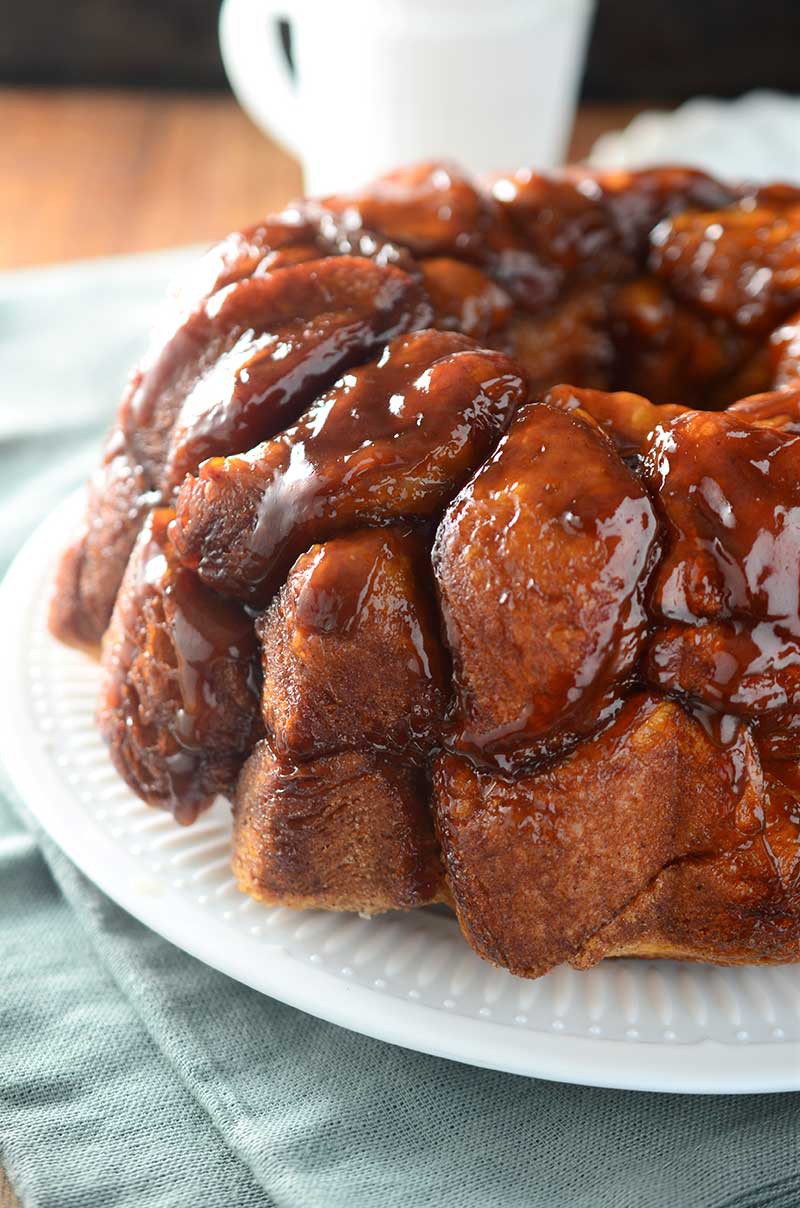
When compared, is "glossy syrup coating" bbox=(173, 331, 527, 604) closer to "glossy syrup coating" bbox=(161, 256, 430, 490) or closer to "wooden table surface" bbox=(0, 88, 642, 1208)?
"glossy syrup coating" bbox=(161, 256, 430, 490)

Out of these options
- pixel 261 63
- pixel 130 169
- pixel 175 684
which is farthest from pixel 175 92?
pixel 175 684

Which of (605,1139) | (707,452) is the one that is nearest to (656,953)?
(605,1139)

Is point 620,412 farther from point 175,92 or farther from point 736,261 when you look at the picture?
point 175,92

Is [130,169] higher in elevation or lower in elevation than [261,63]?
lower

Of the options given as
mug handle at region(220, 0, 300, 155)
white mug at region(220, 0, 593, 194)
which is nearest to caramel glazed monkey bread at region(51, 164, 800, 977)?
white mug at region(220, 0, 593, 194)

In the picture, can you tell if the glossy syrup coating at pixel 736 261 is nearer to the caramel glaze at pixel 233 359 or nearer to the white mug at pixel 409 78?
the caramel glaze at pixel 233 359

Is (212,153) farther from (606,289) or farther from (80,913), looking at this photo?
(80,913)
